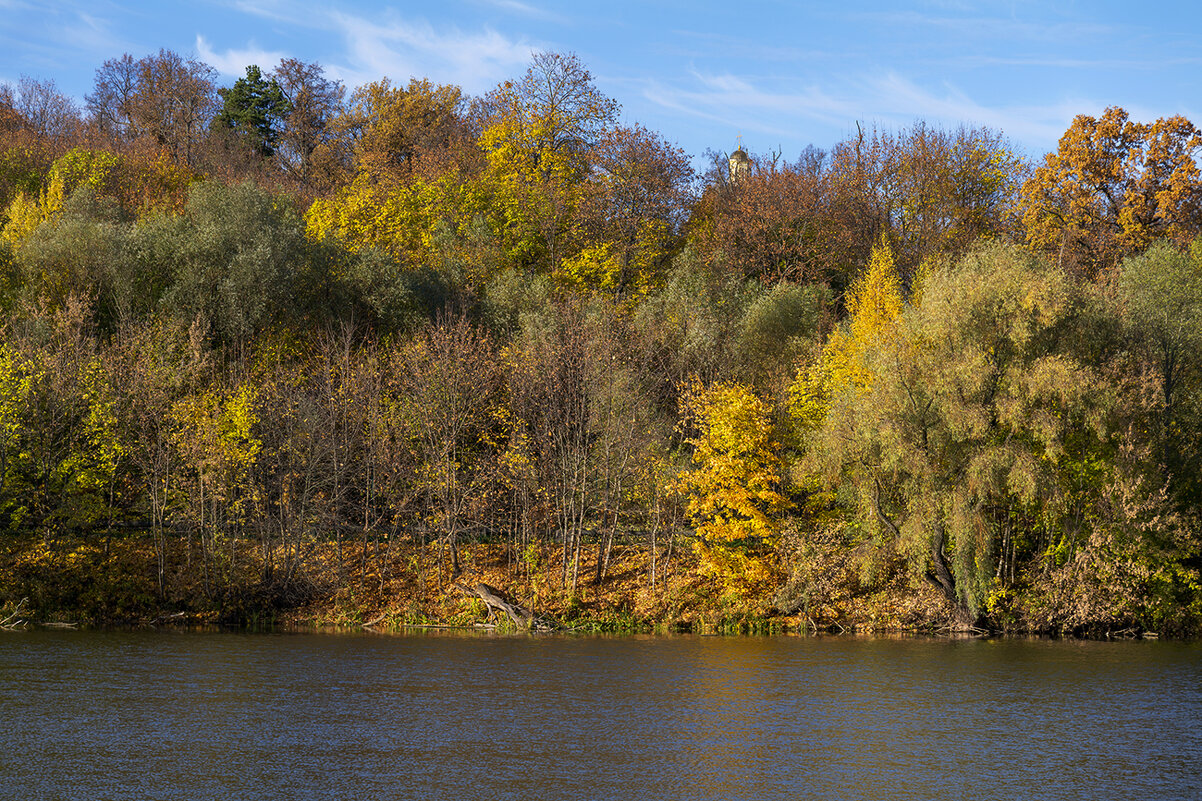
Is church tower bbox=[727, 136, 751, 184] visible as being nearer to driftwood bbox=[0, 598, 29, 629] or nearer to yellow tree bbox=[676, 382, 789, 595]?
Result: yellow tree bbox=[676, 382, 789, 595]

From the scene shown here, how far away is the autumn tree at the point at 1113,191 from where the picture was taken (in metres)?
63.5

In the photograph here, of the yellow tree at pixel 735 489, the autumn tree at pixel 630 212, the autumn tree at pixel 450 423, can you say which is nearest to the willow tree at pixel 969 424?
the yellow tree at pixel 735 489

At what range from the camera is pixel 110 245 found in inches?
2100

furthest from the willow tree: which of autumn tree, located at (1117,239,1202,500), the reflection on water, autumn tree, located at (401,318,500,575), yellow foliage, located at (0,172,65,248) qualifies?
yellow foliage, located at (0,172,65,248)

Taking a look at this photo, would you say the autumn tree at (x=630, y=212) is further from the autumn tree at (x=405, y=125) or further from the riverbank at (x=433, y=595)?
the riverbank at (x=433, y=595)

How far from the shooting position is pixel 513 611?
44062 mm

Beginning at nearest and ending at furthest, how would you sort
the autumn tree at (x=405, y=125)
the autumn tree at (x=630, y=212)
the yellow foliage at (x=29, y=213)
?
the yellow foliage at (x=29, y=213) → the autumn tree at (x=630, y=212) → the autumn tree at (x=405, y=125)

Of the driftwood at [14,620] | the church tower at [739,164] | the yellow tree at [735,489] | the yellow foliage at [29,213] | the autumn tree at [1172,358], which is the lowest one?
the driftwood at [14,620]

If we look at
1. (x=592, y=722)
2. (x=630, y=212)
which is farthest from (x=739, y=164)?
(x=592, y=722)

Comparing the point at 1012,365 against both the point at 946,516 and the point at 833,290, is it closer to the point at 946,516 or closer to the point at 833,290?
the point at 946,516

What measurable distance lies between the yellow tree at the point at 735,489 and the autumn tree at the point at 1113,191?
2886cm

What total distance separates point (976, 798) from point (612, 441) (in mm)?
29344

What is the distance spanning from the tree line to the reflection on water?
6902mm

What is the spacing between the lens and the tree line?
4119 centimetres
